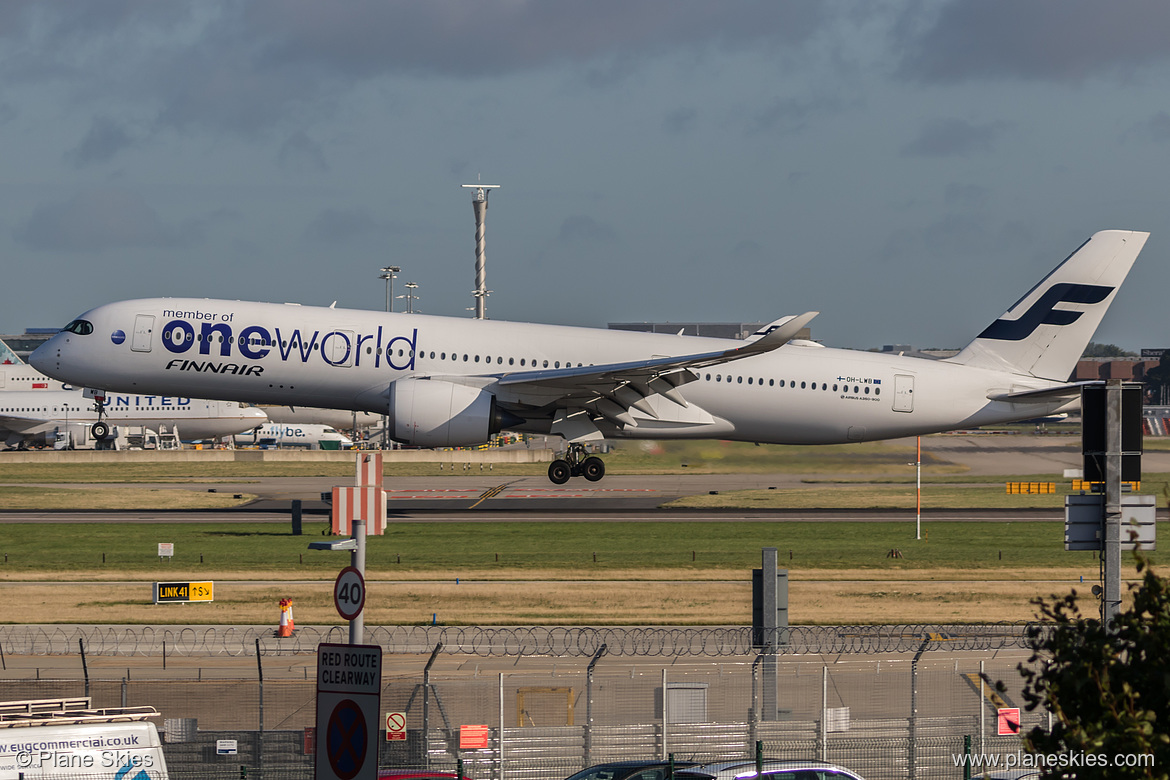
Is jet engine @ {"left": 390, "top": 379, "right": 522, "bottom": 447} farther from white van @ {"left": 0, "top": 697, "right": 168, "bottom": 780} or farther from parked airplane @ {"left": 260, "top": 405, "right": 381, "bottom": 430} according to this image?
parked airplane @ {"left": 260, "top": 405, "right": 381, "bottom": 430}

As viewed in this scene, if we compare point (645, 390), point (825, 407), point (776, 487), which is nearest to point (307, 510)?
point (645, 390)

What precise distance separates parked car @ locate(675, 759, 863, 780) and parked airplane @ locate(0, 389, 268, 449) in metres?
110

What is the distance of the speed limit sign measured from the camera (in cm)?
1273

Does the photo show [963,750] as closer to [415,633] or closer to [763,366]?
[415,633]

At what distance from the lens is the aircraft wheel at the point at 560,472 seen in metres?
45.9

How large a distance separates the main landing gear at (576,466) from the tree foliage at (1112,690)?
37.2m

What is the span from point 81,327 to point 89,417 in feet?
270

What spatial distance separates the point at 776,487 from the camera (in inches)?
2793

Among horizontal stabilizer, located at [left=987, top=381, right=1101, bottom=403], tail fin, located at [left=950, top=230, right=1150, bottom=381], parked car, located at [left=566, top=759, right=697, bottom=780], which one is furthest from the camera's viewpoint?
tail fin, located at [left=950, top=230, right=1150, bottom=381]

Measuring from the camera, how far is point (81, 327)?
1724 inches

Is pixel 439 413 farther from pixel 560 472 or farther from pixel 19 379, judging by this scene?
pixel 19 379

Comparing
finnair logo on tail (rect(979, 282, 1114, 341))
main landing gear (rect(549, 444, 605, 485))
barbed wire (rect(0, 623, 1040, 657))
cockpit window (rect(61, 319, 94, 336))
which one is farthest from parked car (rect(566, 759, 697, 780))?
finnair logo on tail (rect(979, 282, 1114, 341))

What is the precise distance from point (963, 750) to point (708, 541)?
27.1m

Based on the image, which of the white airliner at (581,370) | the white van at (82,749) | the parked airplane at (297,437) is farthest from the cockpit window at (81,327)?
the parked airplane at (297,437)
